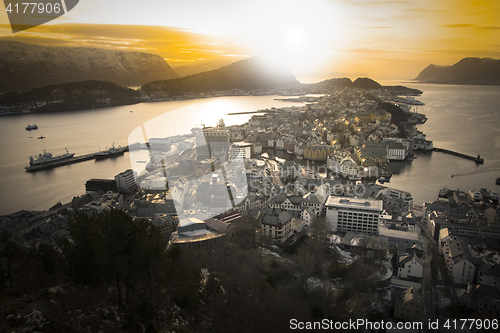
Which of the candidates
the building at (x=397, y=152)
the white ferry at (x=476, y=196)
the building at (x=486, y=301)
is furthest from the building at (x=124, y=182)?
the building at (x=397, y=152)

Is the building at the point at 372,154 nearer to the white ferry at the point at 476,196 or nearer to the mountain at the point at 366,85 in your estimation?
the white ferry at the point at 476,196

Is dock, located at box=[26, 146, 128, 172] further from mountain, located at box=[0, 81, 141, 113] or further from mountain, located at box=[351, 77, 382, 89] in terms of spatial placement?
mountain, located at box=[351, 77, 382, 89]

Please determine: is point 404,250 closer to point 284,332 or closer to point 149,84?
point 284,332

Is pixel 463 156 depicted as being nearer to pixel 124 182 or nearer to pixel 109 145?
pixel 124 182

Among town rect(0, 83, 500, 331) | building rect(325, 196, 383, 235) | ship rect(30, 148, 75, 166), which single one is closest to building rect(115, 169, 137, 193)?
town rect(0, 83, 500, 331)

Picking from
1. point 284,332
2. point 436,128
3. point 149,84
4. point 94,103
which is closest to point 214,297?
point 284,332
